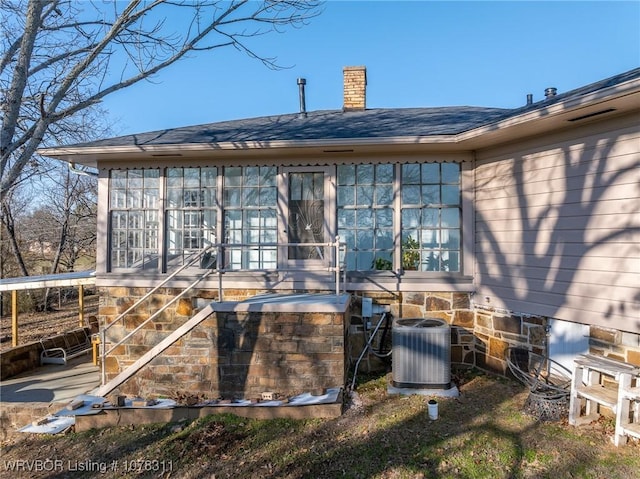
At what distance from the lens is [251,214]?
615 cm

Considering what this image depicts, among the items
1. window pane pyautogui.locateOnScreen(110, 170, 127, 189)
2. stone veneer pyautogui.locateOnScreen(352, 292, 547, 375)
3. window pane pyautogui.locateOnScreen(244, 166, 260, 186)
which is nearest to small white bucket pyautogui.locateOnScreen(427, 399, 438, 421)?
stone veneer pyautogui.locateOnScreen(352, 292, 547, 375)

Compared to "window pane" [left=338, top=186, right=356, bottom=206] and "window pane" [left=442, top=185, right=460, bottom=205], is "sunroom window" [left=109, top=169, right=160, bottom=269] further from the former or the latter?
"window pane" [left=442, top=185, right=460, bottom=205]

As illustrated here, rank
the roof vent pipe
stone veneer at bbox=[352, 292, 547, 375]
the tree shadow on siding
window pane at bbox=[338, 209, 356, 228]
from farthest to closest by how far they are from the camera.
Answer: the roof vent pipe
window pane at bbox=[338, 209, 356, 228]
stone veneer at bbox=[352, 292, 547, 375]
the tree shadow on siding

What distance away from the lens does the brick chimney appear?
7.82 metres

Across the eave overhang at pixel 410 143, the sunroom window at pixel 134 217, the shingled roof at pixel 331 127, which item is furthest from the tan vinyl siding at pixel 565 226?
the sunroom window at pixel 134 217

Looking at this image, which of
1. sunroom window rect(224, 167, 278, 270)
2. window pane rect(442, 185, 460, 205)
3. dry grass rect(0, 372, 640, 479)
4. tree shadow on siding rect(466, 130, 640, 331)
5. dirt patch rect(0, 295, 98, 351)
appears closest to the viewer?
dry grass rect(0, 372, 640, 479)

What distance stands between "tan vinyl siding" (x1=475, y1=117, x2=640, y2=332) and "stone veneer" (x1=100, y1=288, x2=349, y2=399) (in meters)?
2.25

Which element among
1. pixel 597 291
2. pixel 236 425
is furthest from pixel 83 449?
pixel 597 291

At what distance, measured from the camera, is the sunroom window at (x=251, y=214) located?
6.08 meters

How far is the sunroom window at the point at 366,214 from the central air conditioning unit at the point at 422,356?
141 cm

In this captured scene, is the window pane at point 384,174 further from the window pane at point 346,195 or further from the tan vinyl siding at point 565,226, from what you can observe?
the tan vinyl siding at point 565,226

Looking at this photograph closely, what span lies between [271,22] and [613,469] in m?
7.29

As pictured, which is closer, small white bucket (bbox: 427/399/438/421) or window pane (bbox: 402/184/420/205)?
small white bucket (bbox: 427/399/438/421)

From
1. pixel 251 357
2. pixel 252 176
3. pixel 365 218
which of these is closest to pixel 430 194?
pixel 365 218
